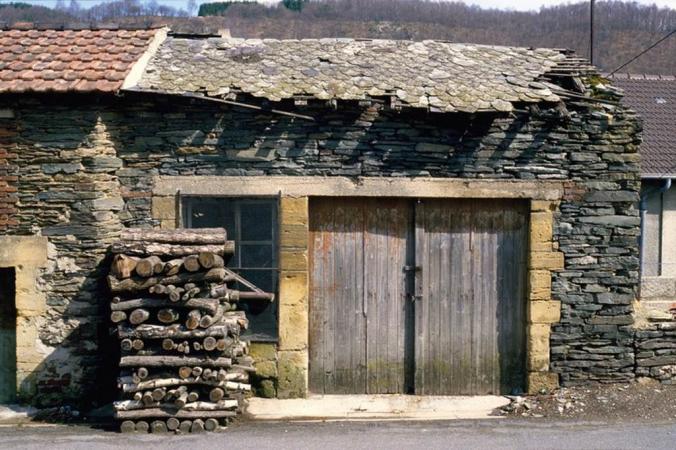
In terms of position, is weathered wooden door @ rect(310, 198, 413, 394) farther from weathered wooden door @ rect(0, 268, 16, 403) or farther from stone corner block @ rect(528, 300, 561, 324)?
weathered wooden door @ rect(0, 268, 16, 403)

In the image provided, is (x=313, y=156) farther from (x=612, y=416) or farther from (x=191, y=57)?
(x=612, y=416)

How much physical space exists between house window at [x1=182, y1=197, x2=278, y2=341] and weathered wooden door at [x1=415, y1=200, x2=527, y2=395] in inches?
66.3

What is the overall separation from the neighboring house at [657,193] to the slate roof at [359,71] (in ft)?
20.2

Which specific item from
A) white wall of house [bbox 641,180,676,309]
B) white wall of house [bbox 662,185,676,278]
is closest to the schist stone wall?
white wall of house [bbox 641,180,676,309]

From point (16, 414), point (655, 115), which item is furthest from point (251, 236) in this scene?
point (655, 115)

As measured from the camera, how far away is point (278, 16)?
40.4 meters

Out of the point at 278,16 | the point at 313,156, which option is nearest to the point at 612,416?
the point at 313,156

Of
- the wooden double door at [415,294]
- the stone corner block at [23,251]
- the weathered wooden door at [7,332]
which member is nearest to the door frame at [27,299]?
the stone corner block at [23,251]

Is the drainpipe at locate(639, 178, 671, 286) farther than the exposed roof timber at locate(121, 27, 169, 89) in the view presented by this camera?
Yes

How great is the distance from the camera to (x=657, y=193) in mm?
15023

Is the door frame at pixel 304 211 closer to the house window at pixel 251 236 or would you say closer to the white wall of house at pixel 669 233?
the house window at pixel 251 236

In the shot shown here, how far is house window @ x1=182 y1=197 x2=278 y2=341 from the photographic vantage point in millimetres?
8250

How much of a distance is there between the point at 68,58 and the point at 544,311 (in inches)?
243

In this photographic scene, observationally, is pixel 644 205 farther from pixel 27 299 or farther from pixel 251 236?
pixel 27 299
